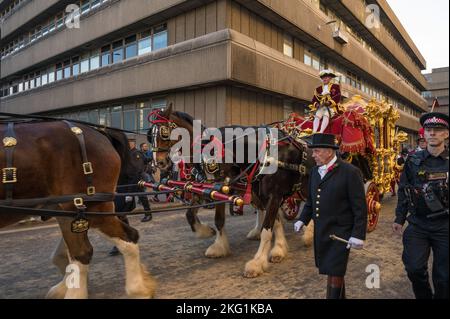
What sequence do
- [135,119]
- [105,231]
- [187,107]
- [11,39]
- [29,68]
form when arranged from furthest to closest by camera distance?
[11,39] < [29,68] < [135,119] < [187,107] < [105,231]

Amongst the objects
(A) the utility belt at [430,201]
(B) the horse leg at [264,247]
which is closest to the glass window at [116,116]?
(B) the horse leg at [264,247]

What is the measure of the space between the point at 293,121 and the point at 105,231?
4.96 meters

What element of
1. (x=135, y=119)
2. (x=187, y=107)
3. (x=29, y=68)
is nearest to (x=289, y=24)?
(x=187, y=107)

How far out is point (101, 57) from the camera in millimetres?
20906

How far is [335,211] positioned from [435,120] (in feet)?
3.84

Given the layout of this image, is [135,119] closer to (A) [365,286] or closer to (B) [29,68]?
(B) [29,68]

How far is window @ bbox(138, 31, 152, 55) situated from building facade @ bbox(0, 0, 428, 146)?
0.06m

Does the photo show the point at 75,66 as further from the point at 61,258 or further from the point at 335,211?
the point at 335,211

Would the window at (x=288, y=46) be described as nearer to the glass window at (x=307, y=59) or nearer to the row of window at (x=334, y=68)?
the row of window at (x=334, y=68)

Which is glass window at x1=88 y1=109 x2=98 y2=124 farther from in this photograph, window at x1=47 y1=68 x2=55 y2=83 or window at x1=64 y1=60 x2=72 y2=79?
window at x1=47 y1=68 x2=55 y2=83

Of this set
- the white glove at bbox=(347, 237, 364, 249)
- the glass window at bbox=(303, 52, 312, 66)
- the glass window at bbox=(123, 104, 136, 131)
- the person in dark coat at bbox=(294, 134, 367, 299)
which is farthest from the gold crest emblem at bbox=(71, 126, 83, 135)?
the glass window at bbox=(303, 52, 312, 66)

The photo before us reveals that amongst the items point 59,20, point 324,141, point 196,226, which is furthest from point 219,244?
point 59,20

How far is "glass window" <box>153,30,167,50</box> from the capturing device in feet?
55.5
